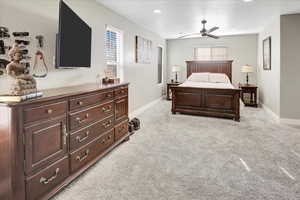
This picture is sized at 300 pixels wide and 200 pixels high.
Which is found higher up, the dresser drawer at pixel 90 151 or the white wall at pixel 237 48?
the white wall at pixel 237 48

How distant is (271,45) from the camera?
5.31 metres

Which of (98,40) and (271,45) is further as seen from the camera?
(271,45)

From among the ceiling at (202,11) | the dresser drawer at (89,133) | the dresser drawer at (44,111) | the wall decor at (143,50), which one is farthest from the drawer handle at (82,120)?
the wall decor at (143,50)

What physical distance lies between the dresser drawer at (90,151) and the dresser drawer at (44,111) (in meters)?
0.52

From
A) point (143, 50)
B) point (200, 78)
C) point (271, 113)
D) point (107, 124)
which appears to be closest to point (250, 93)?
point (271, 113)

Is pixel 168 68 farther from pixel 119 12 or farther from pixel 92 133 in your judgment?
pixel 92 133

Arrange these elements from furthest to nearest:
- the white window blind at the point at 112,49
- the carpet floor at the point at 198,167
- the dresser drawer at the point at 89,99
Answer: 1. the white window blind at the point at 112,49
2. the dresser drawer at the point at 89,99
3. the carpet floor at the point at 198,167

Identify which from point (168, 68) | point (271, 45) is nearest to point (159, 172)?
point (271, 45)

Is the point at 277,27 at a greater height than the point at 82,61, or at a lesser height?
greater

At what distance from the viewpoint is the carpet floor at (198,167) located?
78.9 inches

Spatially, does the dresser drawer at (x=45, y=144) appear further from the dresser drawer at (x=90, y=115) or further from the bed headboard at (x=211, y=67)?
the bed headboard at (x=211, y=67)

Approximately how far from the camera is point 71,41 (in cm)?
245

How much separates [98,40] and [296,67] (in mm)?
4236

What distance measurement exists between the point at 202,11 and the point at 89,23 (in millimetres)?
2285
